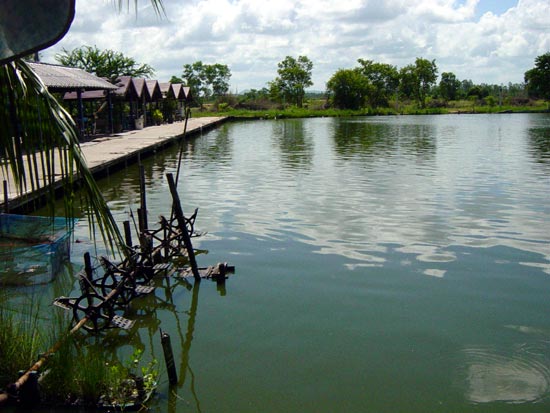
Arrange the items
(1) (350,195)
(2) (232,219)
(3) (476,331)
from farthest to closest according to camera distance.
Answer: (1) (350,195) < (2) (232,219) < (3) (476,331)

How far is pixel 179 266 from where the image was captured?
9.40 metres

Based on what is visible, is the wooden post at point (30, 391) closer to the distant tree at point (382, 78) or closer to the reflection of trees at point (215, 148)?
the reflection of trees at point (215, 148)

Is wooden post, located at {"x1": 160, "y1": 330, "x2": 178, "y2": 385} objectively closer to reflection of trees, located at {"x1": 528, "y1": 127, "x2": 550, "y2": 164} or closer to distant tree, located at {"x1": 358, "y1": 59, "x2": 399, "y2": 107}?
reflection of trees, located at {"x1": 528, "y1": 127, "x2": 550, "y2": 164}

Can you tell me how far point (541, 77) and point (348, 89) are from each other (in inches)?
985

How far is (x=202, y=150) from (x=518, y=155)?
13903 millimetres

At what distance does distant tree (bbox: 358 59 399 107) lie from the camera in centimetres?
8325

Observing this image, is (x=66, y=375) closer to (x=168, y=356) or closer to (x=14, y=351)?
(x=14, y=351)

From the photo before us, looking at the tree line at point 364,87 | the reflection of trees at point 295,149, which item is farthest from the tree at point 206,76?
the reflection of trees at point 295,149

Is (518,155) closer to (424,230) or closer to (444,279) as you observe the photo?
(424,230)

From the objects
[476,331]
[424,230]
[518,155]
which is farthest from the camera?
[518,155]

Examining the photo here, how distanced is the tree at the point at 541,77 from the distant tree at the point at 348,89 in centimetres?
2149

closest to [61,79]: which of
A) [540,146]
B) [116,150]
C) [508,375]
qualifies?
[116,150]

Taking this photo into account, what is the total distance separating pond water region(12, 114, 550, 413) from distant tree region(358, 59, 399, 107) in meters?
68.5

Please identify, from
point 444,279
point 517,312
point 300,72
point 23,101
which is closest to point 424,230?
point 444,279
